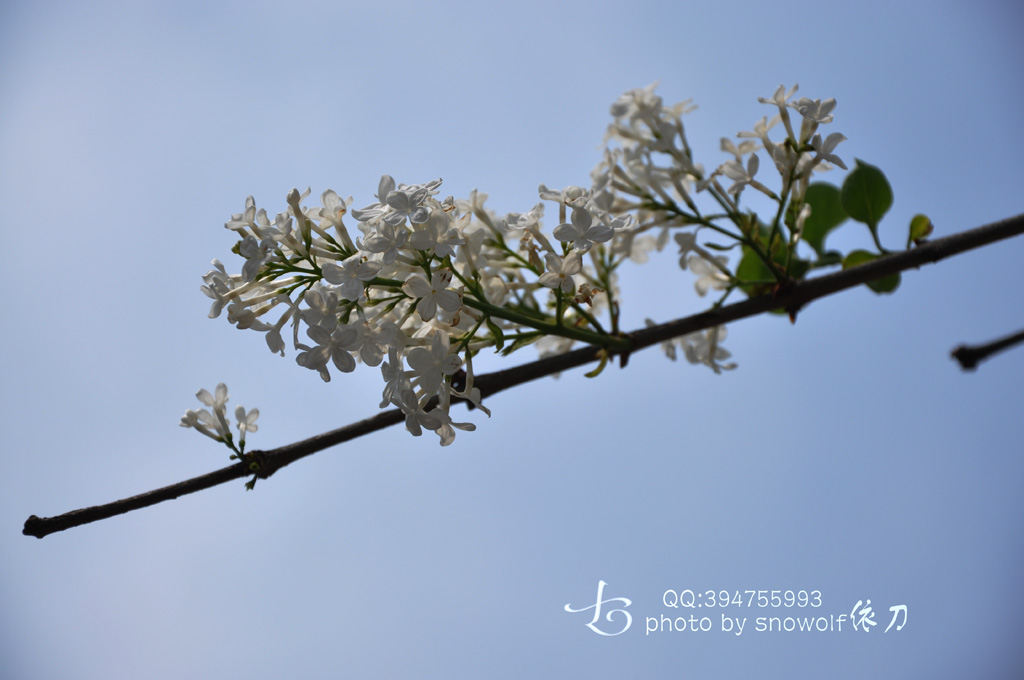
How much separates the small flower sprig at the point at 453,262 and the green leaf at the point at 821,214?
0.29 m

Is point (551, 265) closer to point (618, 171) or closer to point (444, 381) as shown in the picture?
point (444, 381)

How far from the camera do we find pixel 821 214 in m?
1.90

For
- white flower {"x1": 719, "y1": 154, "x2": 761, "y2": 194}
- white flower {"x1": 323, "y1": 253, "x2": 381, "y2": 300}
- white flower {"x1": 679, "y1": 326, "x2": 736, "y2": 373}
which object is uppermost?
white flower {"x1": 719, "y1": 154, "x2": 761, "y2": 194}

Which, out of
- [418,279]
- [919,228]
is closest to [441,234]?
[418,279]

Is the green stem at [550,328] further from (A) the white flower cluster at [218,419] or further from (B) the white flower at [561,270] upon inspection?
(A) the white flower cluster at [218,419]

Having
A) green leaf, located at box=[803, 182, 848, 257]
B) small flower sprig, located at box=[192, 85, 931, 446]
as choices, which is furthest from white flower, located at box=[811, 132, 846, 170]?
green leaf, located at box=[803, 182, 848, 257]

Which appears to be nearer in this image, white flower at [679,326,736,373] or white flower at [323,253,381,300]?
white flower at [323,253,381,300]

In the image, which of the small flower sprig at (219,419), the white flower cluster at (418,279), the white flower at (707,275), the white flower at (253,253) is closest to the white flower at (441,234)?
the white flower cluster at (418,279)

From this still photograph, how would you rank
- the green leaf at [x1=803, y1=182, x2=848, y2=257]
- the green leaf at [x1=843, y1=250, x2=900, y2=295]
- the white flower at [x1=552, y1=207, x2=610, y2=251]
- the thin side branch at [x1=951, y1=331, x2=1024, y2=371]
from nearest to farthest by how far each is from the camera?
1. the thin side branch at [x1=951, y1=331, x2=1024, y2=371]
2. the white flower at [x1=552, y1=207, x2=610, y2=251]
3. the green leaf at [x1=843, y1=250, x2=900, y2=295]
4. the green leaf at [x1=803, y1=182, x2=848, y2=257]

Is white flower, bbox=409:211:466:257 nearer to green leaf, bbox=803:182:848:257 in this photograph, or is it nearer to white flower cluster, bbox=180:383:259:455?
white flower cluster, bbox=180:383:259:455

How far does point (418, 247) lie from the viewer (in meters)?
1.03

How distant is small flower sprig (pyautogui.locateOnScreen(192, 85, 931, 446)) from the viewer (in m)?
1.04

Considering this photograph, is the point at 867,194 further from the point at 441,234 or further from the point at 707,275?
the point at 441,234

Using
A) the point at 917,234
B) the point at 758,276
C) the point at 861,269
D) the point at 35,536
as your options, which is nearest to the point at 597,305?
the point at 758,276
